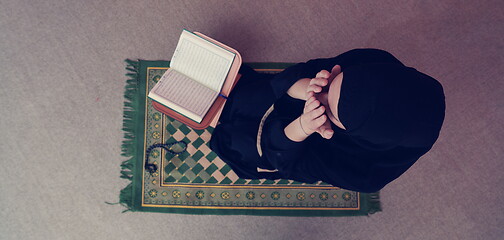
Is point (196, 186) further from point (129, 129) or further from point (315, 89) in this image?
point (315, 89)

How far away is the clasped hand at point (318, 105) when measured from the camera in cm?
79

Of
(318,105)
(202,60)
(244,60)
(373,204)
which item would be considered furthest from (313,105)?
(373,204)

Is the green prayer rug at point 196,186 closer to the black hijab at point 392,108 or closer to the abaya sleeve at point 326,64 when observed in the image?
the abaya sleeve at point 326,64

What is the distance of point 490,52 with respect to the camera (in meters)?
1.60

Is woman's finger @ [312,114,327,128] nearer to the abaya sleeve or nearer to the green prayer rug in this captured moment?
the abaya sleeve

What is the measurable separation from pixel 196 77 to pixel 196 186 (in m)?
0.55

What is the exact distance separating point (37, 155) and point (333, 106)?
1.46m

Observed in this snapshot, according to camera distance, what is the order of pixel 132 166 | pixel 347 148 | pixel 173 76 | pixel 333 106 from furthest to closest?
pixel 132 166
pixel 173 76
pixel 347 148
pixel 333 106

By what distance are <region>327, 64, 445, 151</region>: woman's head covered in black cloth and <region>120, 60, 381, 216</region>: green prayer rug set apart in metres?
0.85

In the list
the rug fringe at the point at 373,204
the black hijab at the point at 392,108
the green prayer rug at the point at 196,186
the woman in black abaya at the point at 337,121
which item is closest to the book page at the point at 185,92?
the woman in black abaya at the point at 337,121

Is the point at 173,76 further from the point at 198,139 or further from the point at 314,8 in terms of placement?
the point at 314,8

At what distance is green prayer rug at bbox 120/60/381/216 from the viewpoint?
4.85ft

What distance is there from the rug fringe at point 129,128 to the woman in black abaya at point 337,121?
0.48 m

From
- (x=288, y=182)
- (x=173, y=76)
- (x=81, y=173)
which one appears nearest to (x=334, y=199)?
(x=288, y=182)
